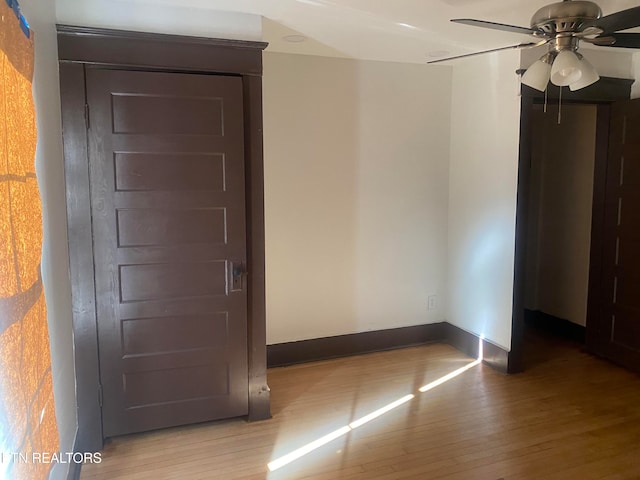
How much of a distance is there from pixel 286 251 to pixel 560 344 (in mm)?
2495

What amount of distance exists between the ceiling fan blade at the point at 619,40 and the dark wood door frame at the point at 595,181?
47.3 inches

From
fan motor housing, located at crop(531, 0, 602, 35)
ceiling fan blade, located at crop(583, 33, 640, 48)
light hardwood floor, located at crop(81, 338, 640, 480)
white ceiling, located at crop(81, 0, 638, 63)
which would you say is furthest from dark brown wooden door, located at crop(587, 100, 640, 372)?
fan motor housing, located at crop(531, 0, 602, 35)

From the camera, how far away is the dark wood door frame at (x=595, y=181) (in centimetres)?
352

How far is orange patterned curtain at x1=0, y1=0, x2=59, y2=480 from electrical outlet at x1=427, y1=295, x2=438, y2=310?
3.19 metres

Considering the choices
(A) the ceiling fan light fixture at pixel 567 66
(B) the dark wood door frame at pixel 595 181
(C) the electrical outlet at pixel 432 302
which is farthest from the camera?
(C) the electrical outlet at pixel 432 302

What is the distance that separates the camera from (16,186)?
1.38 m

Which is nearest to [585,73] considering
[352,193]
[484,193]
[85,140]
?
[484,193]

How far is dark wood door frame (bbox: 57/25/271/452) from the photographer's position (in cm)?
255

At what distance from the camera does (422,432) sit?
2.94 metres

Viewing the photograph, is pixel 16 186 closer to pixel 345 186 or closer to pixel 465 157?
pixel 345 186

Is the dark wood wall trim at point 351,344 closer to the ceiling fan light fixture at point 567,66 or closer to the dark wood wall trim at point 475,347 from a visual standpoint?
the dark wood wall trim at point 475,347

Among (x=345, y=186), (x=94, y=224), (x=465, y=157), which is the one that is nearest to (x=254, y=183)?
(x=94, y=224)

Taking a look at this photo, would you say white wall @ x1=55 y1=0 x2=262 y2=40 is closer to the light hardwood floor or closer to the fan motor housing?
the fan motor housing

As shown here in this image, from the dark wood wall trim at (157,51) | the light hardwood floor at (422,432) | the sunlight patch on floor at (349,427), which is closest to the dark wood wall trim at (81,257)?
the dark wood wall trim at (157,51)
